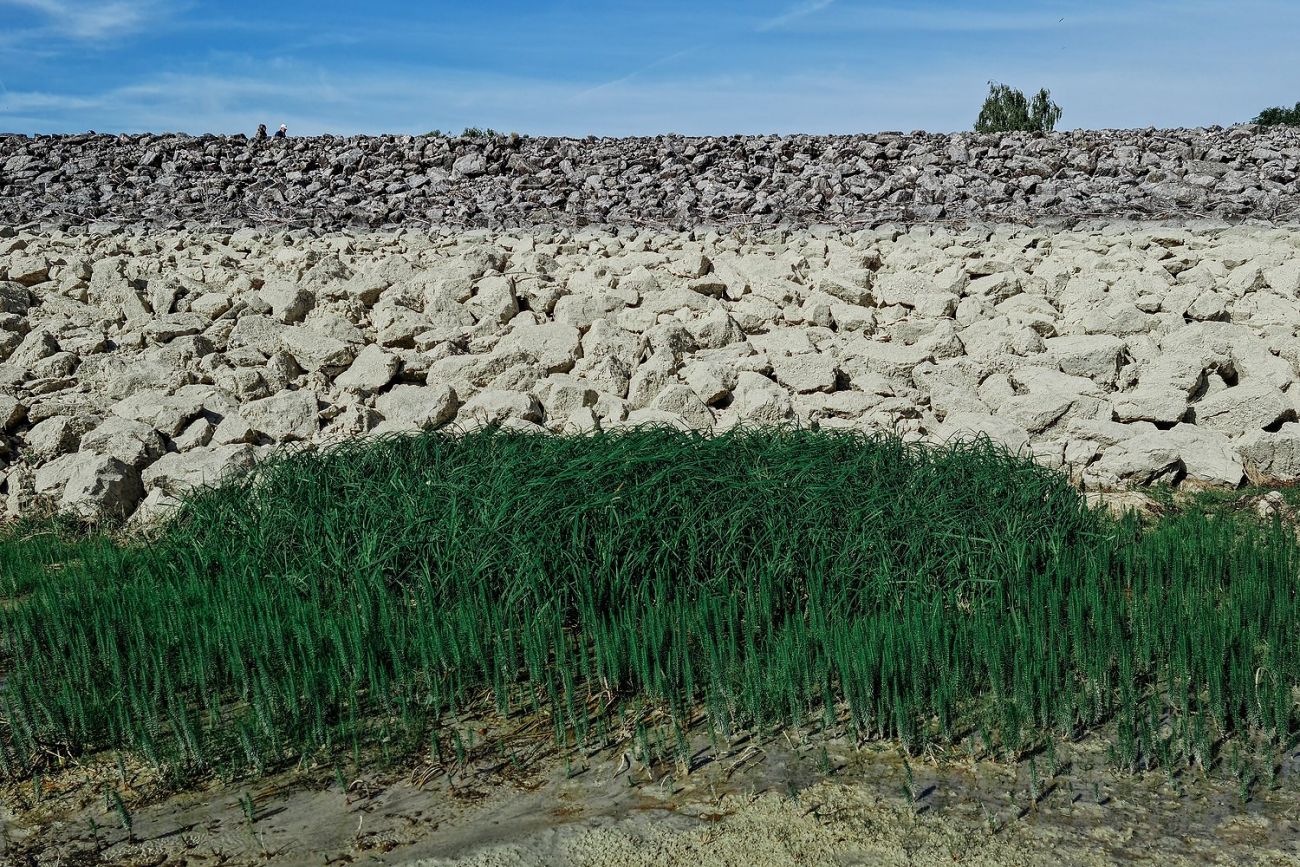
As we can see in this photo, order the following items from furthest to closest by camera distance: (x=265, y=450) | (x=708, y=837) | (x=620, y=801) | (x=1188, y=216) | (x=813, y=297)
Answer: (x=1188, y=216) → (x=813, y=297) → (x=265, y=450) → (x=620, y=801) → (x=708, y=837)

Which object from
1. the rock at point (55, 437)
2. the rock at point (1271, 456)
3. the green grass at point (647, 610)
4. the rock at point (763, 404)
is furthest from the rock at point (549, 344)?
the rock at point (1271, 456)

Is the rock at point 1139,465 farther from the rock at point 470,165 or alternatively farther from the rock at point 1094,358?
the rock at point 470,165

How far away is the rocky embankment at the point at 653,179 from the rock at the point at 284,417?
509cm

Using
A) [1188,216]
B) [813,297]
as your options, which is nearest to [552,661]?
[813,297]

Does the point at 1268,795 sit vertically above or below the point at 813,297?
below

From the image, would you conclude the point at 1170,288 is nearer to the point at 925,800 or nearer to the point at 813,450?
the point at 813,450

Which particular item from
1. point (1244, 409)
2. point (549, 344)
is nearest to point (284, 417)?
point (549, 344)

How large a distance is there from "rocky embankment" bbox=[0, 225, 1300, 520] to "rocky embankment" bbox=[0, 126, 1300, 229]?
85.2 inches

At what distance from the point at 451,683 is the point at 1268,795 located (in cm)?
256

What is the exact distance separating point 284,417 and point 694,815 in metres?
4.74

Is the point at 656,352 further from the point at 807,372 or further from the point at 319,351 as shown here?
the point at 319,351

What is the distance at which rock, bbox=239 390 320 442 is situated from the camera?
698 centimetres

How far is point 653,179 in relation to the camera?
44.2 feet

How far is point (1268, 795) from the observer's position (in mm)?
3174
